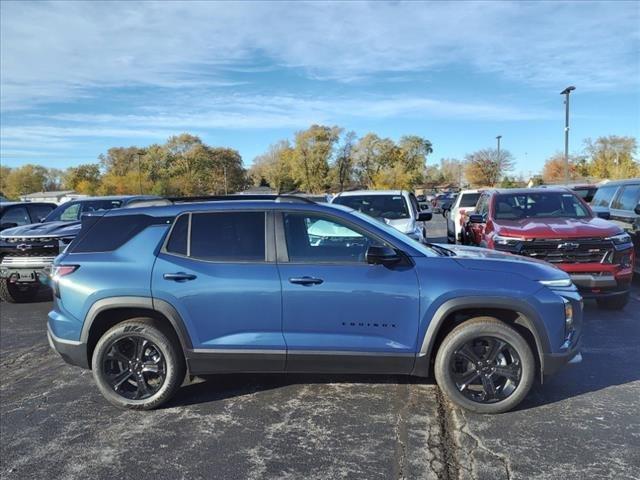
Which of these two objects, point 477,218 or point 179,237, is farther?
point 477,218

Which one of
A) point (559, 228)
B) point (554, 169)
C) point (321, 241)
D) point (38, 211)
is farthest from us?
point (554, 169)

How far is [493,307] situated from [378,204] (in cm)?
704

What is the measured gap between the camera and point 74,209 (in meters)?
11.5

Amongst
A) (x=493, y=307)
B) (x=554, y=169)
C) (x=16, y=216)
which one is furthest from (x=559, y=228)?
(x=554, y=169)

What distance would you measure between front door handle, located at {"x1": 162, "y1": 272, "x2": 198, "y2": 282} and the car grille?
4835 millimetres

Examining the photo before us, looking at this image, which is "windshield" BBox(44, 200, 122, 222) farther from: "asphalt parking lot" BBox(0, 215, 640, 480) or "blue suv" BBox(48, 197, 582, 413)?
"blue suv" BBox(48, 197, 582, 413)

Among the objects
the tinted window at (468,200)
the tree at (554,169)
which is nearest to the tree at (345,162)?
the tree at (554,169)

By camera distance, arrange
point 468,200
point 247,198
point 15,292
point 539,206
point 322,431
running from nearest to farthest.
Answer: point 322,431 → point 247,198 → point 539,206 → point 15,292 → point 468,200

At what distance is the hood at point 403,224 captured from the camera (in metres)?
9.59

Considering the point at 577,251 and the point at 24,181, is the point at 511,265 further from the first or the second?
the point at 24,181

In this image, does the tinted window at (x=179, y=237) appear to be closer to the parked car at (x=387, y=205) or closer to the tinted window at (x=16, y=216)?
the parked car at (x=387, y=205)

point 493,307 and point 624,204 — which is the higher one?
point 624,204

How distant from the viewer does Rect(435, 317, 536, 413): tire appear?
392 centimetres

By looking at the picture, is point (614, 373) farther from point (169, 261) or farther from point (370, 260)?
point (169, 261)
